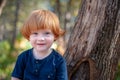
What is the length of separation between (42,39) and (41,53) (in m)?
0.18

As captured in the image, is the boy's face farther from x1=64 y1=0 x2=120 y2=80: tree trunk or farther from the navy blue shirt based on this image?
x1=64 y1=0 x2=120 y2=80: tree trunk

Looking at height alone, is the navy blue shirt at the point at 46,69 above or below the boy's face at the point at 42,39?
below

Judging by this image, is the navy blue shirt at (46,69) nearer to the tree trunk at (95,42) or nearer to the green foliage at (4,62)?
→ the tree trunk at (95,42)

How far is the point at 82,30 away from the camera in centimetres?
440

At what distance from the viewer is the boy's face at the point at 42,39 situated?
126 inches

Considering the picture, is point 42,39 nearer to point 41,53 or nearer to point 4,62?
point 41,53

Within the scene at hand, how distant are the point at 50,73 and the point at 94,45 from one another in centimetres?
110

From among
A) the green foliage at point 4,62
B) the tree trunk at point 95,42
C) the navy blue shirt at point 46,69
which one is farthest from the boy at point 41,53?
the green foliage at point 4,62

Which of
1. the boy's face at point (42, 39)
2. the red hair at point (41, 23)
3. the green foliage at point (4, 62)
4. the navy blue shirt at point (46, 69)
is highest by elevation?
the red hair at point (41, 23)

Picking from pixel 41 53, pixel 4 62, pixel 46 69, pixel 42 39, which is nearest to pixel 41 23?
pixel 42 39

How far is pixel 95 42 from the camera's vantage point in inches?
168

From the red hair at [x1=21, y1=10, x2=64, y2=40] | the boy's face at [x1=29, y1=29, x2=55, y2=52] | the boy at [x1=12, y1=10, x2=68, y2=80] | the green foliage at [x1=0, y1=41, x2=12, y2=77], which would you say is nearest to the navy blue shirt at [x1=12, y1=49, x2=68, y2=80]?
the boy at [x1=12, y1=10, x2=68, y2=80]

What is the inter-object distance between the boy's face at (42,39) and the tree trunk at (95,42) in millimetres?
1126

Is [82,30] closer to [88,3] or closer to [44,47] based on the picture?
[88,3]
